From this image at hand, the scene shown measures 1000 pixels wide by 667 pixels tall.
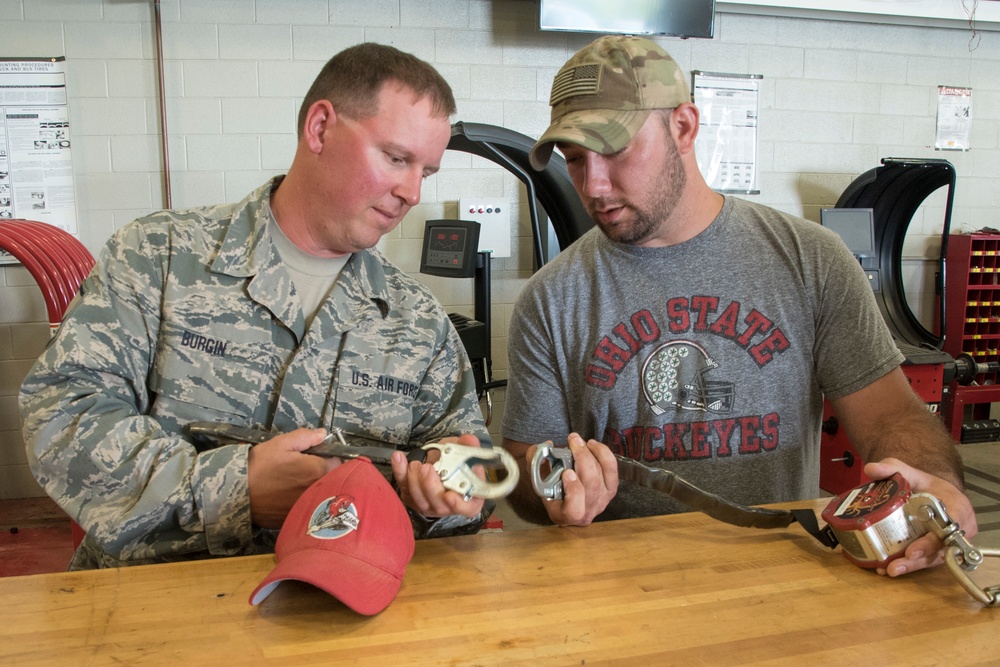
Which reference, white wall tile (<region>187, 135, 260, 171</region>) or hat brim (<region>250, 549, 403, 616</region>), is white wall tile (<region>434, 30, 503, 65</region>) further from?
hat brim (<region>250, 549, 403, 616</region>)

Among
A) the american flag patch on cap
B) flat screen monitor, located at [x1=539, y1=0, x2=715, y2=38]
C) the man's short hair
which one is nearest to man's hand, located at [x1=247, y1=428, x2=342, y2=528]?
the man's short hair

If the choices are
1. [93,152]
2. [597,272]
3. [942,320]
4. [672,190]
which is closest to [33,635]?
[597,272]

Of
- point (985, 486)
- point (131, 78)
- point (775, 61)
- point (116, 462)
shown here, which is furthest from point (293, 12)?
point (985, 486)

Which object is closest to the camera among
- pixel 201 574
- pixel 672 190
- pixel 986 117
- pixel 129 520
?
pixel 201 574

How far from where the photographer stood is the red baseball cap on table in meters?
0.90

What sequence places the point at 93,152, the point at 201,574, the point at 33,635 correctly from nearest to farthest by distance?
1. the point at 33,635
2. the point at 201,574
3. the point at 93,152

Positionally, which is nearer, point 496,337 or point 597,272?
point 597,272

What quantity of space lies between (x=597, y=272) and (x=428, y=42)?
2710 mm

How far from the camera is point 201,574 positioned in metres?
1.03

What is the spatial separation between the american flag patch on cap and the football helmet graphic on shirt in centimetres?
54

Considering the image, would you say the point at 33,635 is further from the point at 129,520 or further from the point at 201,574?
the point at 129,520

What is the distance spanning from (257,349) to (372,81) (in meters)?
0.53

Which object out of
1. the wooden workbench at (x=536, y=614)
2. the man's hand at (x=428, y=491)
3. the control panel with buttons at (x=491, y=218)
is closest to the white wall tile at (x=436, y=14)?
the control panel with buttons at (x=491, y=218)

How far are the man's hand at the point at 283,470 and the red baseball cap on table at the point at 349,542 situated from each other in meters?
0.16
